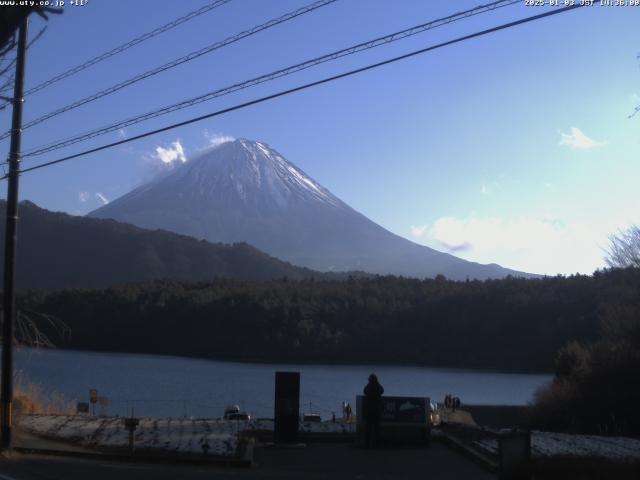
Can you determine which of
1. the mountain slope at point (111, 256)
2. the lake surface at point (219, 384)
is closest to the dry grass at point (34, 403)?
the lake surface at point (219, 384)

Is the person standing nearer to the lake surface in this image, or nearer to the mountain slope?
the lake surface

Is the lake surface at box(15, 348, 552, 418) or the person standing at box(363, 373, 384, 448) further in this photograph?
the lake surface at box(15, 348, 552, 418)

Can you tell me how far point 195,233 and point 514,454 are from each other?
17010 cm

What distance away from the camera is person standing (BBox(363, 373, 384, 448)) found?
16141 millimetres

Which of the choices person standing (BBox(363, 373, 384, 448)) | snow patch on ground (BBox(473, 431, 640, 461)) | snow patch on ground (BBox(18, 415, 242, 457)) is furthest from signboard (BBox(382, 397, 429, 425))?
snow patch on ground (BBox(18, 415, 242, 457))

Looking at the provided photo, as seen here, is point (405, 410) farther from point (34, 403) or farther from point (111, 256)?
point (111, 256)

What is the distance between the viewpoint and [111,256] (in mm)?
124812

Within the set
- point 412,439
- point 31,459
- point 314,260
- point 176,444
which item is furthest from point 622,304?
point 314,260

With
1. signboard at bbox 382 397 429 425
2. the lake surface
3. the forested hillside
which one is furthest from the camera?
the forested hillside

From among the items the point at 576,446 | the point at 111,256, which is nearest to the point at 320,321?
the point at 111,256

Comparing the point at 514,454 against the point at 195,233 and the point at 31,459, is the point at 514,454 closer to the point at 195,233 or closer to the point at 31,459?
the point at 31,459

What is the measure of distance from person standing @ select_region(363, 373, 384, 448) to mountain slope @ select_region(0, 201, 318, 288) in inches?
3929

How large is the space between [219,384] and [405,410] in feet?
113

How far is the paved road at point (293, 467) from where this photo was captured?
1331 centimetres
